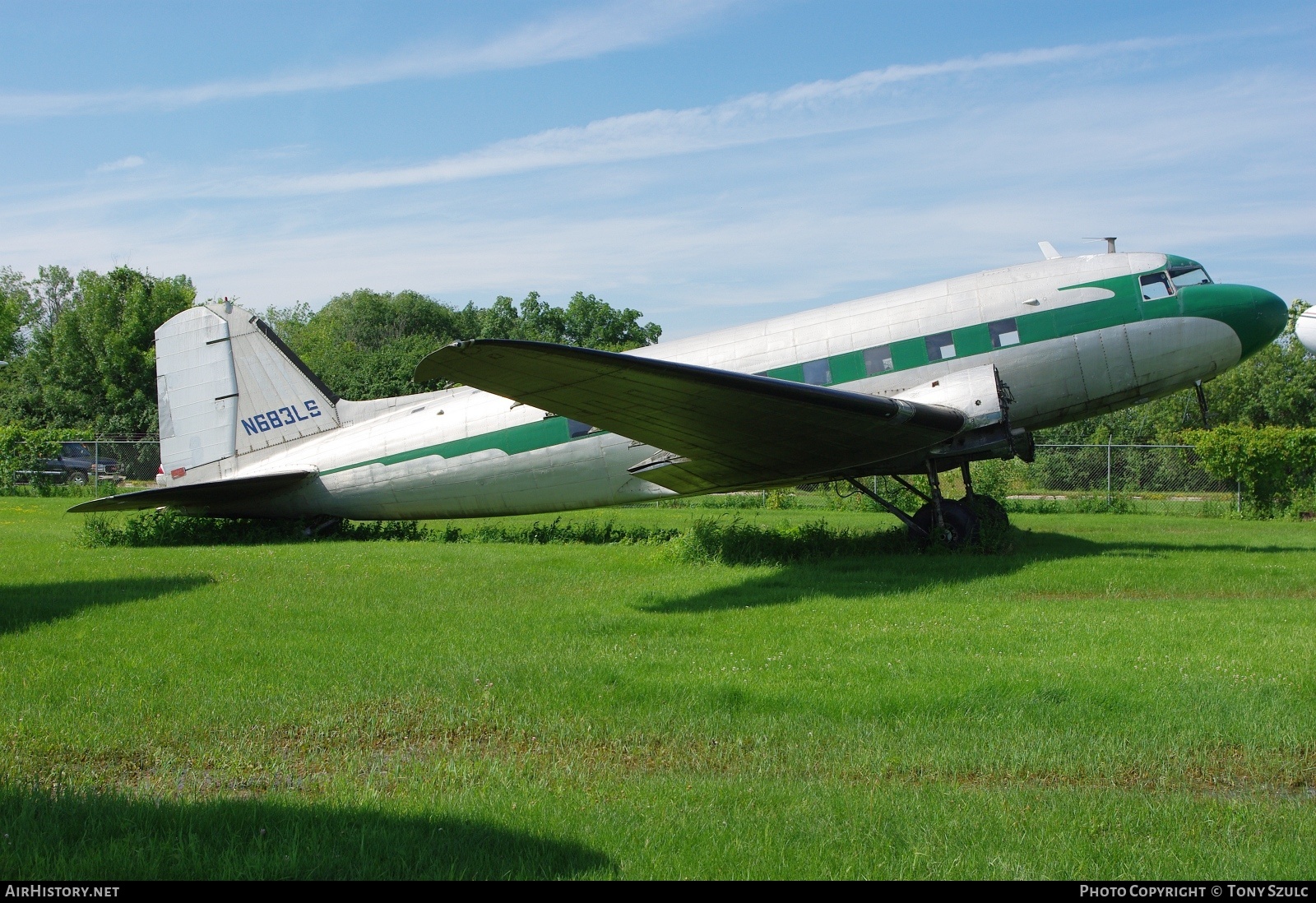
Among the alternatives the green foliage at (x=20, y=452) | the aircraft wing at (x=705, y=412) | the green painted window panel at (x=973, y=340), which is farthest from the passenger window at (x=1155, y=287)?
the green foliage at (x=20, y=452)

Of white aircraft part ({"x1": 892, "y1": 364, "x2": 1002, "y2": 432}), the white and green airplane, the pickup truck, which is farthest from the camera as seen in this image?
the pickup truck

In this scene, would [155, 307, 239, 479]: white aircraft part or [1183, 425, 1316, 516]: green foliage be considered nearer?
[155, 307, 239, 479]: white aircraft part

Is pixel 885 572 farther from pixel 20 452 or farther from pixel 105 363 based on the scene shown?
pixel 105 363

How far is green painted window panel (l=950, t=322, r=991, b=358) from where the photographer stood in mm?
13148

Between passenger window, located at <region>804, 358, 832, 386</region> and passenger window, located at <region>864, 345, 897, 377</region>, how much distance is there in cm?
51

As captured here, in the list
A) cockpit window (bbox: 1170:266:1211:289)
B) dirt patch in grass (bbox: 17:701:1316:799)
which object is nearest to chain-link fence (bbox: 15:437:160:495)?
dirt patch in grass (bbox: 17:701:1316:799)

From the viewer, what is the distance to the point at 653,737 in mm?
5941

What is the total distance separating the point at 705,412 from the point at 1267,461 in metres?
18.6

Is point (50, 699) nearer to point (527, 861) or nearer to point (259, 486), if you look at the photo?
point (527, 861)

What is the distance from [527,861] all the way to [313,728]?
274 centimetres

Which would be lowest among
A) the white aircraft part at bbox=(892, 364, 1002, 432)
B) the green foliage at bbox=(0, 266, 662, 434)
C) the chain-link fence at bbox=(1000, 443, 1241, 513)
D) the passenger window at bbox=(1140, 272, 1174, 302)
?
the chain-link fence at bbox=(1000, 443, 1241, 513)

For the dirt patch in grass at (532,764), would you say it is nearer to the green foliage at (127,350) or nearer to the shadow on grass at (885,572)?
the shadow on grass at (885,572)

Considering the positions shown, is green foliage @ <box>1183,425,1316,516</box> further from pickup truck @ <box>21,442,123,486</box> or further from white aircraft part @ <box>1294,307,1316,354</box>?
pickup truck @ <box>21,442,123,486</box>

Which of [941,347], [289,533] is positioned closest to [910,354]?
[941,347]
